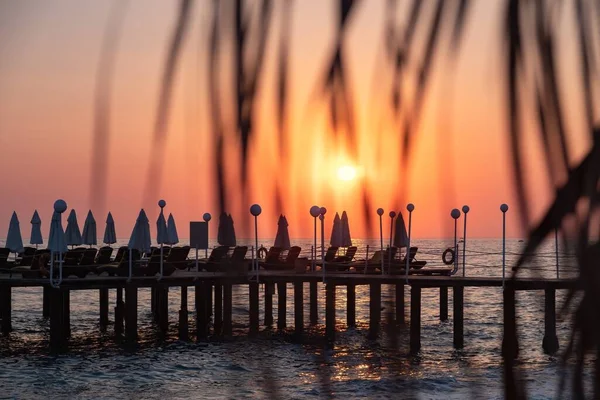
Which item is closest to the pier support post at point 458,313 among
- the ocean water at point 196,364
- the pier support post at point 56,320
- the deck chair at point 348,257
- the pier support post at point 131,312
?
the ocean water at point 196,364

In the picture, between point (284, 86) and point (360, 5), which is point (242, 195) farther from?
point (360, 5)

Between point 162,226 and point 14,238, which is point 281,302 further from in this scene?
point 162,226

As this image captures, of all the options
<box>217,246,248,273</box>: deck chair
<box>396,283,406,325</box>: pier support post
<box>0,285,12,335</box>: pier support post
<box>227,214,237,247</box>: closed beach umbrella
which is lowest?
<box>0,285,12,335</box>: pier support post

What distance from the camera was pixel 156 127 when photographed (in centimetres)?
127

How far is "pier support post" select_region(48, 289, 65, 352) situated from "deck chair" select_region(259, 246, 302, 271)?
18.9ft

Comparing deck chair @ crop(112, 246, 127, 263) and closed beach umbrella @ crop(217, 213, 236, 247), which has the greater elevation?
closed beach umbrella @ crop(217, 213, 236, 247)

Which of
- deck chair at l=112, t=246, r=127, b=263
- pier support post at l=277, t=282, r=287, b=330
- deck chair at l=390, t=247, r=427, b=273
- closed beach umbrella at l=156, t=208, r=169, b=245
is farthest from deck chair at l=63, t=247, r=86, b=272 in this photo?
deck chair at l=390, t=247, r=427, b=273

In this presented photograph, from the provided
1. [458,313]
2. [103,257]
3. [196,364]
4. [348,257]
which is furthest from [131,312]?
[458,313]

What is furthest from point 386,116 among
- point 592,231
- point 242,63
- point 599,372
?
point 599,372

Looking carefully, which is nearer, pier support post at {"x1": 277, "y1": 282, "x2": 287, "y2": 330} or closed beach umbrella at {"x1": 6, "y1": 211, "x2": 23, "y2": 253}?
Answer: closed beach umbrella at {"x1": 6, "y1": 211, "x2": 23, "y2": 253}

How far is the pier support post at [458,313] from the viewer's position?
916 inches

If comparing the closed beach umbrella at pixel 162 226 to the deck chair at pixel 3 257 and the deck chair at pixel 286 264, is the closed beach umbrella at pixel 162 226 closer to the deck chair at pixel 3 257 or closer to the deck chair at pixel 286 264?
the deck chair at pixel 286 264

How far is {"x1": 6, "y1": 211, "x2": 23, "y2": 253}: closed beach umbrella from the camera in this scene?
87.9ft

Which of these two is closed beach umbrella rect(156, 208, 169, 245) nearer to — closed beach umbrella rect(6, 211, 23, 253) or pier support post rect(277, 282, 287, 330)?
closed beach umbrella rect(6, 211, 23, 253)
